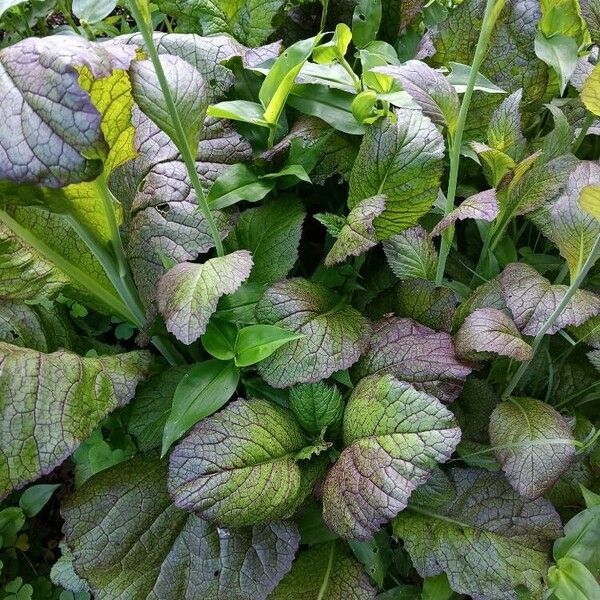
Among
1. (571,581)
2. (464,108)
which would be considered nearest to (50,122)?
(464,108)

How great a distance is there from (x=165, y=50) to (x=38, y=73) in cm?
39

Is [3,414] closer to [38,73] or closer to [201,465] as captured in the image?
[201,465]

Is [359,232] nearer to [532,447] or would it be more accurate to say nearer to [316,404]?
→ [316,404]

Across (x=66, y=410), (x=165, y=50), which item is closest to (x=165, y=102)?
(x=165, y=50)

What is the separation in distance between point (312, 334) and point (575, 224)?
373 mm

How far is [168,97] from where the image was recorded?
0.69 meters

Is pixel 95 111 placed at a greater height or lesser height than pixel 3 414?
greater

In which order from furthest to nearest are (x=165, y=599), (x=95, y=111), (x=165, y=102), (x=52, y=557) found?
(x=52, y=557), (x=165, y=599), (x=165, y=102), (x=95, y=111)

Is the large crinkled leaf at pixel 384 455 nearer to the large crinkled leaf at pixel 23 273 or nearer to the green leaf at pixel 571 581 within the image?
the green leaf at pixel 571 581

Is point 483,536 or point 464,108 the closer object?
point 464,108

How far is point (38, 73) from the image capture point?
2.03 ft

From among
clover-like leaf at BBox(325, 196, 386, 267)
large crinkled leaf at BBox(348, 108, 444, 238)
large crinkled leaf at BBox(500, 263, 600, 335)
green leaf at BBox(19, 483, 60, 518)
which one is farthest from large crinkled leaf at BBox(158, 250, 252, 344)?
green leaf at BBox(19, 483, 60, 518)

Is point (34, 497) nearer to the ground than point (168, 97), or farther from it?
nearer to the ground

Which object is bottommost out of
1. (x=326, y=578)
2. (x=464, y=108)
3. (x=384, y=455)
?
(x=326, y=578)
